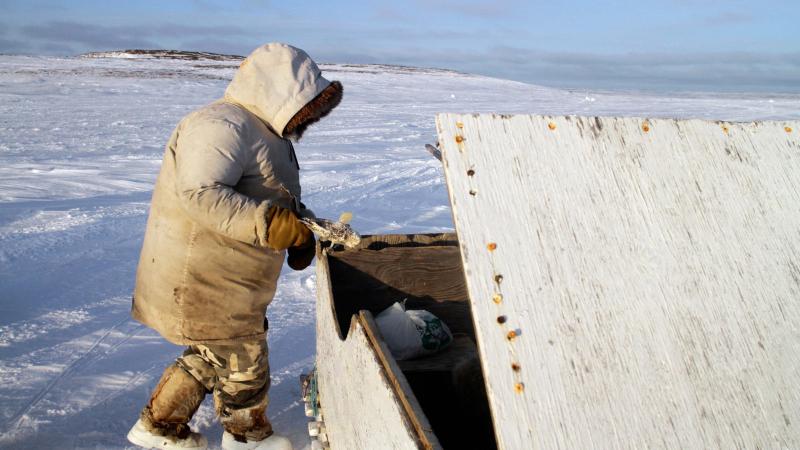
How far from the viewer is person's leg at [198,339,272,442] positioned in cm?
273

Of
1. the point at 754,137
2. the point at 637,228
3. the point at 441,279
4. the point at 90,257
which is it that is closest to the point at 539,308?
the point at 637,228

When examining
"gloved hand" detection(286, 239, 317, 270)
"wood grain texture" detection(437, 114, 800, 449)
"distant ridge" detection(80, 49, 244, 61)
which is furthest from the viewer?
"distant ridge" detection(80, 49, 244, 61)

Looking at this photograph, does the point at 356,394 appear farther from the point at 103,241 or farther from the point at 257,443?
the point at 103,241

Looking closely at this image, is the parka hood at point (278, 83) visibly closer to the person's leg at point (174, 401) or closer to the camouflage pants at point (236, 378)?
the camouflage pants at point (236, 378)

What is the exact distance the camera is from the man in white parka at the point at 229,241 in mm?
2303

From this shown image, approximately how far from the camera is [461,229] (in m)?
1.61

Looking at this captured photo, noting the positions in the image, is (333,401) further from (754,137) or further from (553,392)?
(754,137)

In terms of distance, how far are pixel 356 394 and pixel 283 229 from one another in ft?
1.77

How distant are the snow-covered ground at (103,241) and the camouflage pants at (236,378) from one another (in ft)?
0.95

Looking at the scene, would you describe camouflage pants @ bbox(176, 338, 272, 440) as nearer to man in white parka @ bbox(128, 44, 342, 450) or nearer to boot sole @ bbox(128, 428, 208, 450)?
man in white parka @ bbox(128, 44, 342, 450)

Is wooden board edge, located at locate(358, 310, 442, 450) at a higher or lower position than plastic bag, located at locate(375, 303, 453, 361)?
higher

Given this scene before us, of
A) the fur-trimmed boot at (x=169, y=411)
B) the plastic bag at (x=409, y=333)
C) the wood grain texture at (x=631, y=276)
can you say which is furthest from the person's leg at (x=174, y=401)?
the wood grain texture at (x=631, y=276)

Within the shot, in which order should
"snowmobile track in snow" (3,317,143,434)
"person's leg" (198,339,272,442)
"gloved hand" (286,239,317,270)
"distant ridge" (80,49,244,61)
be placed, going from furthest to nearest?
1. "distant ridge" (80,49,244,61)
2. "snowmobile track in snow" (3,317,143,434)
3. "person's leg" (198,339,272,442)
4. "gloved hand" (286,239,317,270)

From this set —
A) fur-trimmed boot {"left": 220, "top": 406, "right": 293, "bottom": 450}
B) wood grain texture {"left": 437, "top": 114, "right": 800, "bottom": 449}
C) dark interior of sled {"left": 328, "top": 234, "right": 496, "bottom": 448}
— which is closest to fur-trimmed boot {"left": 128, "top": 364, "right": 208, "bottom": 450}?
fur-trimmed boot {"left": 220, "top": 406, "right": 293, "bottom": 450}
